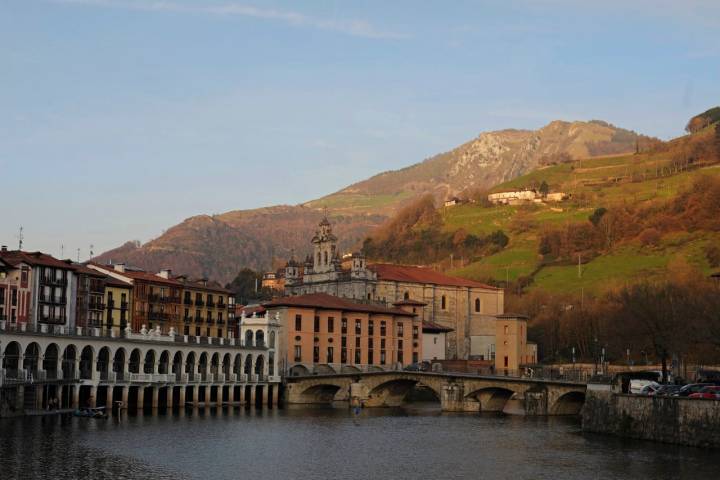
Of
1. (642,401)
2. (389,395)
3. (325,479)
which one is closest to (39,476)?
(325,479)

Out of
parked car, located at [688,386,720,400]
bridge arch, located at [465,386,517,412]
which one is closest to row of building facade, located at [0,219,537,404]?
bridge arch, located at [465,386,517,412]

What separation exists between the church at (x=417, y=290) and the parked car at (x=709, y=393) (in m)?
83.6

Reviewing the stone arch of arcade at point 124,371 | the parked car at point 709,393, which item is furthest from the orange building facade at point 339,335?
the parked car at point 709,393

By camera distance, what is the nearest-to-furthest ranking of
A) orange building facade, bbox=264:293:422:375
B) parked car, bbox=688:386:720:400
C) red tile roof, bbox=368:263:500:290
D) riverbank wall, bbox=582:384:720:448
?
riverbank wall, bbox=582:384:720:448, parked car, bbox=688:386:720:400, orange building facade, bbox=264:293:422:375, red tile roof, bbox=368:263:500:290

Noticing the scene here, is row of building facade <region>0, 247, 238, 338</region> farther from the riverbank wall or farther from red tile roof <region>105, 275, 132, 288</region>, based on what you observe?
the riverbank wall

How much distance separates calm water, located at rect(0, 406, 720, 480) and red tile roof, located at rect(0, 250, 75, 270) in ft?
80.0

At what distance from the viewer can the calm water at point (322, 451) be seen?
60531 mm

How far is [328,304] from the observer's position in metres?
134

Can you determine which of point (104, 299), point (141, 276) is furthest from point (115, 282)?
point (141, 276)

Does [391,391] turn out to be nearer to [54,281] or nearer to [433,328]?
[433,328]

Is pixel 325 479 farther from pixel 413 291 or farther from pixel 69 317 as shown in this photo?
pixel 413 291

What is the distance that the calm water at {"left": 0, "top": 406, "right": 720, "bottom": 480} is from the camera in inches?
2383

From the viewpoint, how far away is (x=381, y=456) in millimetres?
69500

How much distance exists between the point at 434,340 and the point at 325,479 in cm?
9876
